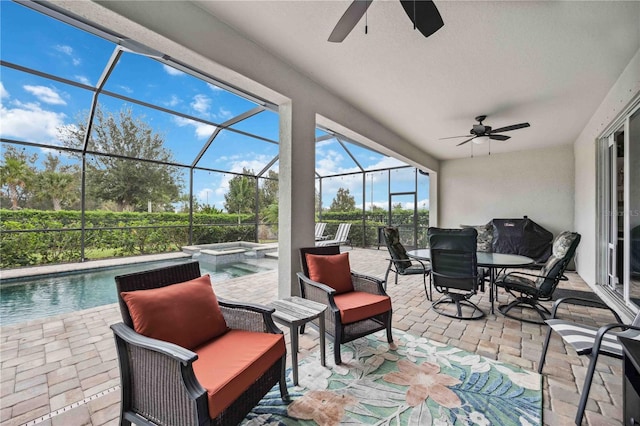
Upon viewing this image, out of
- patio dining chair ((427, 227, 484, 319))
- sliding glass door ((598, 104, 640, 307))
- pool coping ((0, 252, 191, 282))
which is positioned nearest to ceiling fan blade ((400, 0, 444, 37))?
patio dining chair ((427, 227, 484, 319))

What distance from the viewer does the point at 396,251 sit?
4.11m

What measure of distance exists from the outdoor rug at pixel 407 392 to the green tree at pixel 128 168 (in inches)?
318

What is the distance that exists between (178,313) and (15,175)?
747cm

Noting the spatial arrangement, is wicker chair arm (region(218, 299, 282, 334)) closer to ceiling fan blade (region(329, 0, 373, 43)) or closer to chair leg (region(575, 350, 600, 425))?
chair leg (region(575, 350, 600, 425))

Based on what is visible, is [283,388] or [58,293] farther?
[58,293]

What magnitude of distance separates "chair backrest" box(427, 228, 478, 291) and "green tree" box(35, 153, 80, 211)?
27.5 feet

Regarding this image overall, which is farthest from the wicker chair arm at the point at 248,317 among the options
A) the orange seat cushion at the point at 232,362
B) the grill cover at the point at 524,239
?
the grill cover at the point at 524,239

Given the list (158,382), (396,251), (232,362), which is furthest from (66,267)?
(396,251)

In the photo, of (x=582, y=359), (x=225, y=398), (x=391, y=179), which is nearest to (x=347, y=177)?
(x=391, y=179)

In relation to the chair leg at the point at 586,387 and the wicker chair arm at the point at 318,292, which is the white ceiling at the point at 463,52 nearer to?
the wicker chair arm at the point at 318,292

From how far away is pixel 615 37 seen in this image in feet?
8.29

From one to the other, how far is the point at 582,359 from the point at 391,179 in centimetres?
736

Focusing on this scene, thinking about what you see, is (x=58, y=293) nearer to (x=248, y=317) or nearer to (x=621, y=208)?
(x=248, y=317)

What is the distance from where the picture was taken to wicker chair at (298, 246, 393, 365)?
7.27ft
